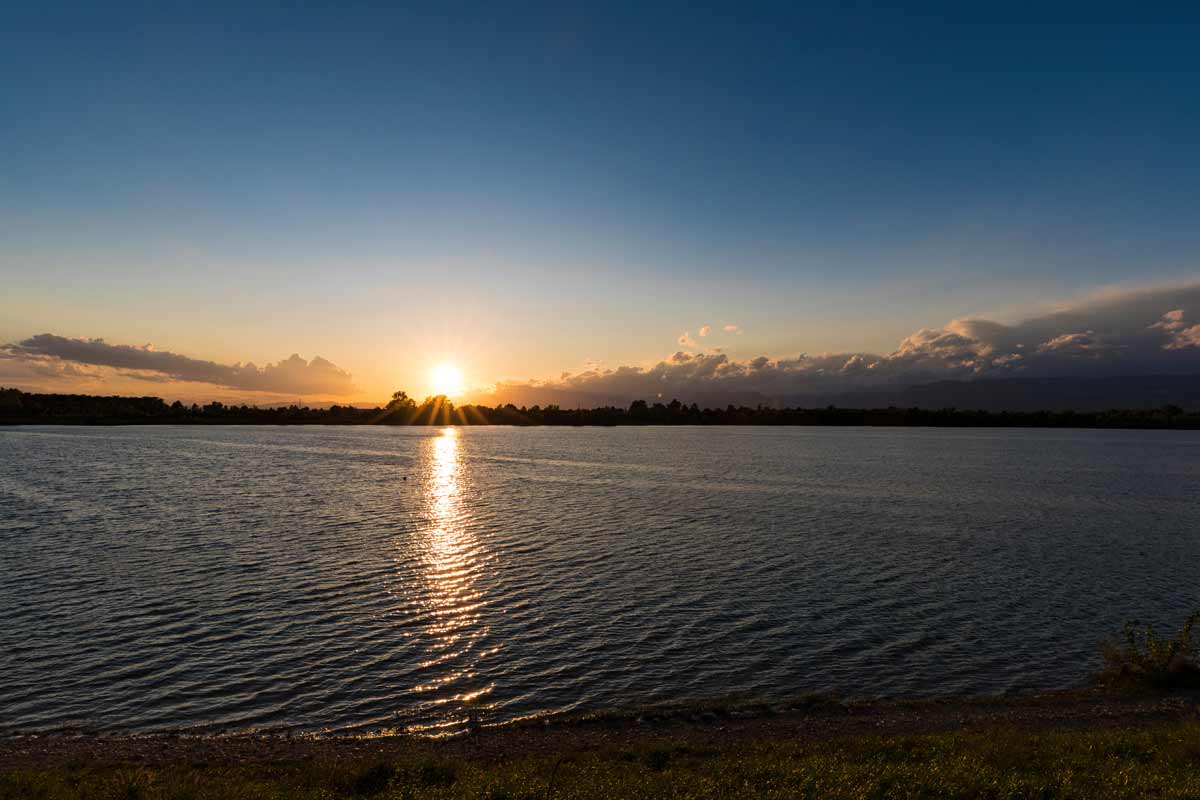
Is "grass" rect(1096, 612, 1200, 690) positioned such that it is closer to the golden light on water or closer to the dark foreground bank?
the dark foreground bank

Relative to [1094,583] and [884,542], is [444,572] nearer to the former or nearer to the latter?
[884,542]

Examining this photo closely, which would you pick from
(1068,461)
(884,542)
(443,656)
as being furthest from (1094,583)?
(1068,461)

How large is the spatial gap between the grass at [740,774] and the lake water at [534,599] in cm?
457

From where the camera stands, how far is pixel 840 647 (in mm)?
27781

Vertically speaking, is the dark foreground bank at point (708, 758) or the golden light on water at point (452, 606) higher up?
the dark foreground bank at point (708, 758)

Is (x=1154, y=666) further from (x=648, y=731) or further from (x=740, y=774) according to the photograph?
(x=648, y=731)

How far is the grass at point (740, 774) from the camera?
46.7 feet

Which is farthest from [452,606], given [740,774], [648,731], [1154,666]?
[1154,666]

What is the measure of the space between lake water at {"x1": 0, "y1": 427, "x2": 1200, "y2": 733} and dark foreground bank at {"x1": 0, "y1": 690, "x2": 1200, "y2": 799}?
1.83 metres

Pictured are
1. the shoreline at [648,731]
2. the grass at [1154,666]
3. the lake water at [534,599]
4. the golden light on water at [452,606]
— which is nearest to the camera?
the shoreline at [648,731]

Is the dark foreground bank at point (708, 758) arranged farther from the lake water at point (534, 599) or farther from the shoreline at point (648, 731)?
the lake water at point (534, 599)

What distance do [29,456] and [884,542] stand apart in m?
156

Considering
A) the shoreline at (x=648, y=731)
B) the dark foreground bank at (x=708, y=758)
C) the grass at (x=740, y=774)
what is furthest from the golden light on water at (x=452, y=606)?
the grass at (x=740, y=774)

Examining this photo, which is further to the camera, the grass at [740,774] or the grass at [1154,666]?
the grass at [1154,666]
